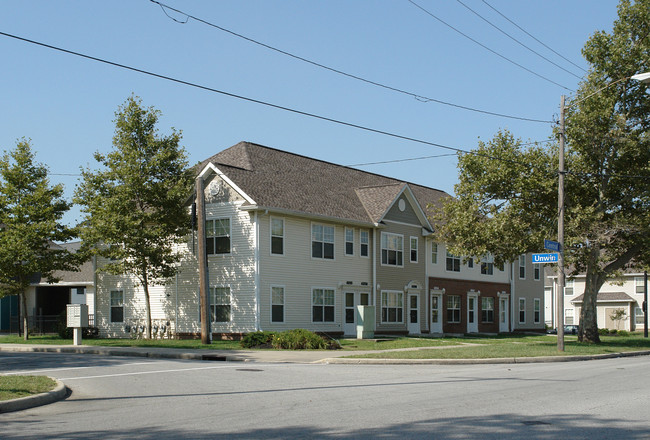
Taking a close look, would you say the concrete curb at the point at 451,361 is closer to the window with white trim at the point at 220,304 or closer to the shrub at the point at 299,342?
the shrub at the point at 299,342

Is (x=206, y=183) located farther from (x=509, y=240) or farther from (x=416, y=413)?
(x=416, y=413)

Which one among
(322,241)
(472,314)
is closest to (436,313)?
(472,314)

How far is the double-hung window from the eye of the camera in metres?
32.3

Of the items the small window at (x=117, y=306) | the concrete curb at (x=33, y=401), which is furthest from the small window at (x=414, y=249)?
the concrete curb at (x=33, y=401)

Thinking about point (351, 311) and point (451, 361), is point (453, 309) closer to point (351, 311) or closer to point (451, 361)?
point (351, 311)

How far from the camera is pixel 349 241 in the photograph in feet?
118

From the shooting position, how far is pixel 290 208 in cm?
3206

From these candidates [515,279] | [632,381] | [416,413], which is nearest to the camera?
[416,413]

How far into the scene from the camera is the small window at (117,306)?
3625 cm

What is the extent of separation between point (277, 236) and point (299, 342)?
7161mm

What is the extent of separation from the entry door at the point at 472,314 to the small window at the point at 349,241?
1287cm

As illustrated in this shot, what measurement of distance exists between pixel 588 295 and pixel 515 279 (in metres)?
20.4

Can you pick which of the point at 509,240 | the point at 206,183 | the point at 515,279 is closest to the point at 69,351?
the point at 206,183

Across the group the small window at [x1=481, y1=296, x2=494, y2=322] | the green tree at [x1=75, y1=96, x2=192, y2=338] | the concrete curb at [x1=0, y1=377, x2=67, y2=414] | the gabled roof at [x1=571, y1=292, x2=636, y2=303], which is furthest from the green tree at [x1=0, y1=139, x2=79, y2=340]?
the gabled roof at [x1=571, y1=292, x2=636, y2=303]
